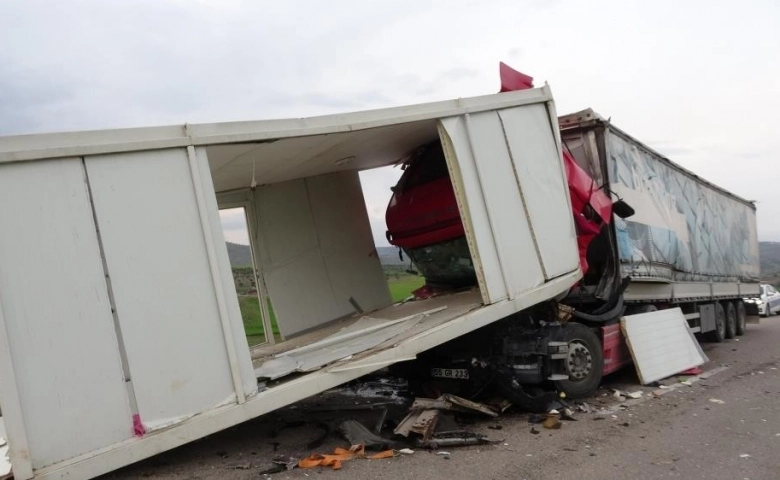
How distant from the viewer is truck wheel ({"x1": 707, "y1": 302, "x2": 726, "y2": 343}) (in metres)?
11.8

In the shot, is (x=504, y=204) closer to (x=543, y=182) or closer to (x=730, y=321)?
(x=543, y=182)

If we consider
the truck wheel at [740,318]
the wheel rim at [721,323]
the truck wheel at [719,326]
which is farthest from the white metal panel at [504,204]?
the truck wheel at [740,318]

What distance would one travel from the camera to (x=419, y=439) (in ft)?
16.0

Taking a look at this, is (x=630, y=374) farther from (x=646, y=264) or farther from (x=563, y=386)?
(x=563, y=386)

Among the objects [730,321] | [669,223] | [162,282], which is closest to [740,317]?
[730,321]

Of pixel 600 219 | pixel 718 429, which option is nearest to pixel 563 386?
pixel 718 429

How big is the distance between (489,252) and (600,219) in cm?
209

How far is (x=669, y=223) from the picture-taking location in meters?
9.08

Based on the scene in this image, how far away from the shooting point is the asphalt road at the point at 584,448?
4238 mm

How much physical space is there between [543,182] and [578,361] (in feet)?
6.16

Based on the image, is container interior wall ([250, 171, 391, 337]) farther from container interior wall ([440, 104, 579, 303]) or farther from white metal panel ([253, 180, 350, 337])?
Answer: container interior wall ([440, 104, 579, 303])

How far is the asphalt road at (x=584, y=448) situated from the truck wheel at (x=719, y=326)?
5.38 m

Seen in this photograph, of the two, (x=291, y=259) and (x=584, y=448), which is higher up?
(x=291, y=259)

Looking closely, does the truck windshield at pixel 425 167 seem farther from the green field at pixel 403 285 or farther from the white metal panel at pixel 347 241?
the green field at pixel 403 285
